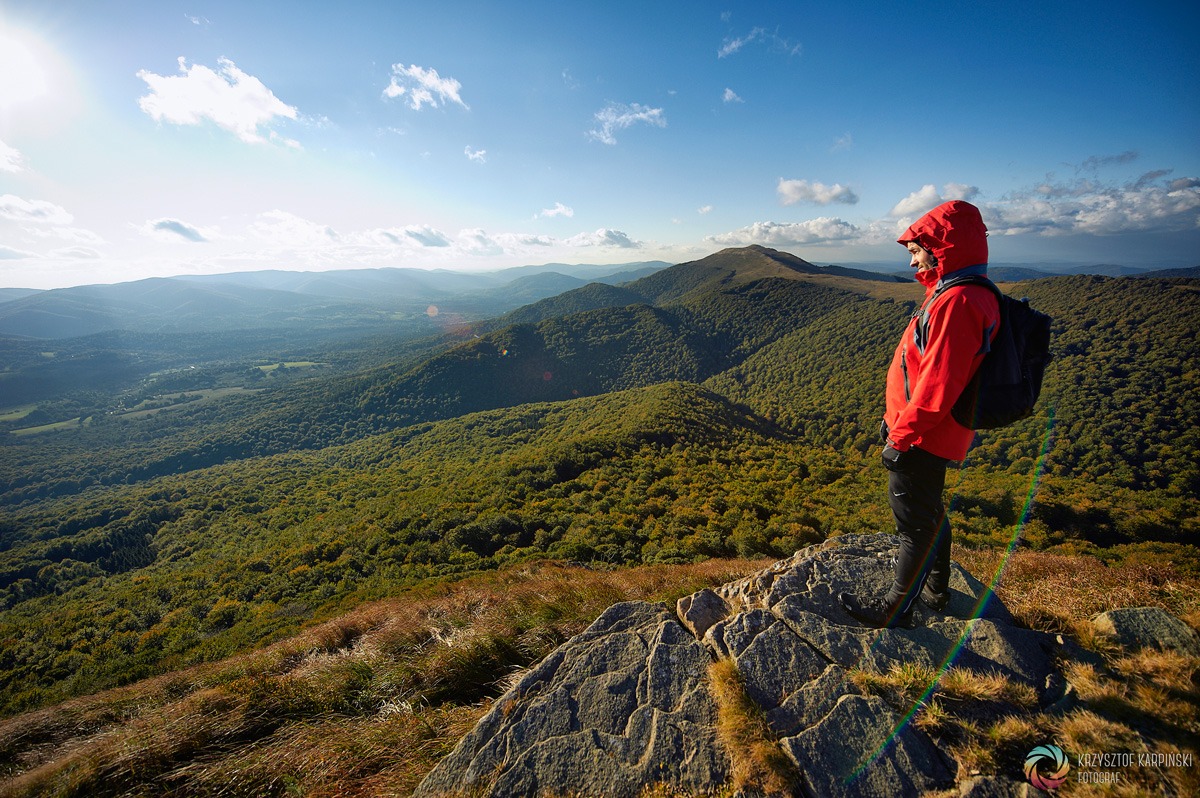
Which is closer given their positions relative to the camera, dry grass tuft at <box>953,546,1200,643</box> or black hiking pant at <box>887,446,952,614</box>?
black hiking pant at <box>887,446,952,614</box>

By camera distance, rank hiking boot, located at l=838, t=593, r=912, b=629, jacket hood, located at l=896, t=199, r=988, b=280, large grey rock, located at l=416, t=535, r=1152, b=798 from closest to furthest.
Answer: large grey rock, located at l=416, t=535, r=1152, b=798 → jacket hood, located at l=896, t=199, r=988, b=280 → hiking boot, located at l=838, t=593, r=912, b=629

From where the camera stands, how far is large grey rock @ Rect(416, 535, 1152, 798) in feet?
7.65

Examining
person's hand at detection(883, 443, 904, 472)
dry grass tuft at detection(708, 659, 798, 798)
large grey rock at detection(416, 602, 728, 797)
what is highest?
person's hand at detection(883, 443, 904, 472)

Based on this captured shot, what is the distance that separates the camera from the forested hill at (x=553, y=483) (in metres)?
15.5

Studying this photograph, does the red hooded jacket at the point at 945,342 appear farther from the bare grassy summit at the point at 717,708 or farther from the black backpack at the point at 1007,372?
the bare grassy summit at the point at 717,708

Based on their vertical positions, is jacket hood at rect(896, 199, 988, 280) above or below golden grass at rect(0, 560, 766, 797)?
above

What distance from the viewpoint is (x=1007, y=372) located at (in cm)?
262

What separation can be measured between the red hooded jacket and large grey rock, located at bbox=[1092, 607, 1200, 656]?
1724 mm

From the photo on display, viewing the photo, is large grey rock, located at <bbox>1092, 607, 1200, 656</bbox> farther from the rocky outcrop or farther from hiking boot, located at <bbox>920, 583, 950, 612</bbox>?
hiking boot, located at <bbox>920, 583, 950, 612</bbox>

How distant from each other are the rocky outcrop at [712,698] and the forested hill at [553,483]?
473cm

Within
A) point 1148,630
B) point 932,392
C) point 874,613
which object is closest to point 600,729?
point 874,613

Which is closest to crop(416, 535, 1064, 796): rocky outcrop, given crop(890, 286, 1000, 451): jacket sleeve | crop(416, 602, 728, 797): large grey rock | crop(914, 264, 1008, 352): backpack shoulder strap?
crop(416, 602, 728, 797): large grey rock

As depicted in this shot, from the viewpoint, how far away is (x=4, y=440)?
111 m

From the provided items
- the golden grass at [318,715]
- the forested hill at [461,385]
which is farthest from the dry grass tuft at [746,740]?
the forested hill at [461,385]
